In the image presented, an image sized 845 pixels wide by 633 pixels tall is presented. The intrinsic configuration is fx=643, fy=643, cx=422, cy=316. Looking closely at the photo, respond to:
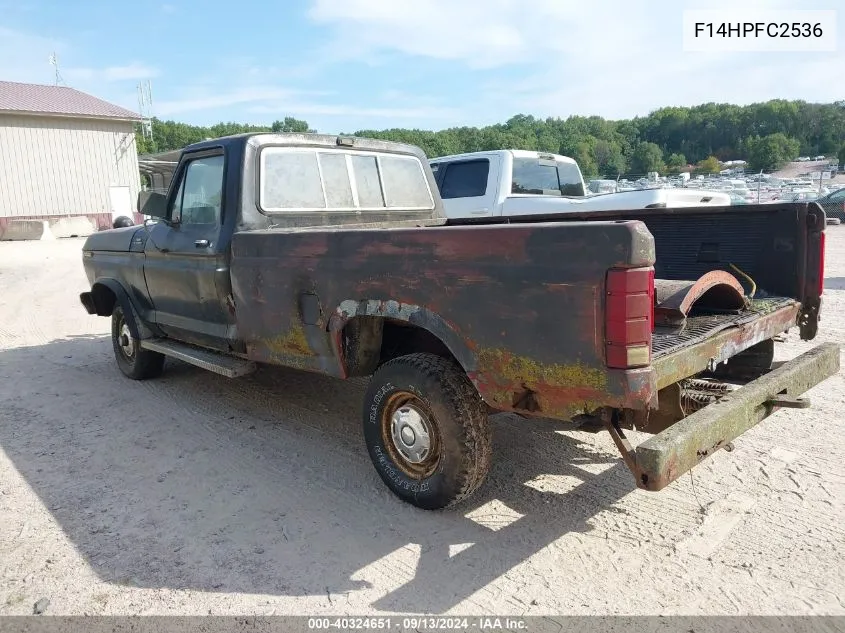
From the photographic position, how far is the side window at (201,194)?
15.0 feet

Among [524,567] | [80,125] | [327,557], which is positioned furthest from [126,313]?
[80,125]

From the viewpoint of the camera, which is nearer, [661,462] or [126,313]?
[661,462]

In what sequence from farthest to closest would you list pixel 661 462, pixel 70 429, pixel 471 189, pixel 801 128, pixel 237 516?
pixel 801 128, pixel 471 189, pixel 70 429, pixel 237 516, pixel 661 462

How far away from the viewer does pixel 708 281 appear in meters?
3.20

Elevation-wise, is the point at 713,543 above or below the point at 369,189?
below

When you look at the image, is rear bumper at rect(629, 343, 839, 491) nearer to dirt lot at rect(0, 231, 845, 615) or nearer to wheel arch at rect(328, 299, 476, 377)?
dirt lot at rect(0, 231, 845, 615)

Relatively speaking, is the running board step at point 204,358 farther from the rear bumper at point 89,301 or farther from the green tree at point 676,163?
the green tree at point 676,163

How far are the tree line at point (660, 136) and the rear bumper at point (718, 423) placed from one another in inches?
2013

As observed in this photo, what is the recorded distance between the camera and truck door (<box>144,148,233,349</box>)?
444 centimetres

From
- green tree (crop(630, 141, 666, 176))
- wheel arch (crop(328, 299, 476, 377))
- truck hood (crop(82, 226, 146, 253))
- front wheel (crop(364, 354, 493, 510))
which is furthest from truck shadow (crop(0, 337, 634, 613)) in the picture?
green tree (crop(630, 141, 666, 176))

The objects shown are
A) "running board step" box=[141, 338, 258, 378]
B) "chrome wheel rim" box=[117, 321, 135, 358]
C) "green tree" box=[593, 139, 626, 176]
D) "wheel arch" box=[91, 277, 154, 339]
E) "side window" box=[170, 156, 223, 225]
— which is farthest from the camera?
"green tree" box=[593, 139, 626, 176]

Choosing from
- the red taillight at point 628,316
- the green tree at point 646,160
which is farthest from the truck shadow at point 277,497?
the green tree at point 646,160

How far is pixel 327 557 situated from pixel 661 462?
160 cm

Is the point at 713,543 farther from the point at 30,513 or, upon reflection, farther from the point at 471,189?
the point at 471,189
